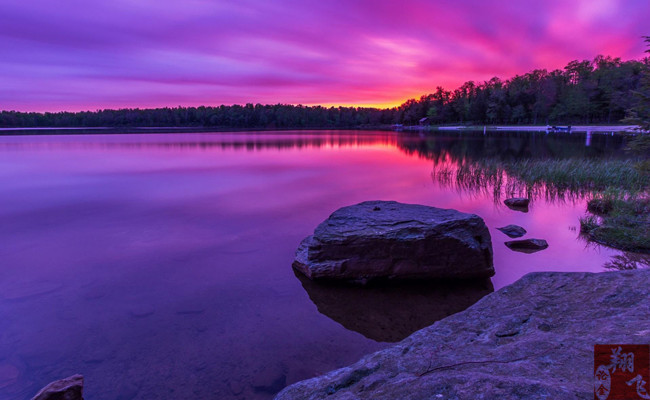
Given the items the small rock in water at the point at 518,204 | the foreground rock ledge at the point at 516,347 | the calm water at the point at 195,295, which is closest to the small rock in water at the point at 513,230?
the calm water at the point at 195,295

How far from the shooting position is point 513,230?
38.7ft

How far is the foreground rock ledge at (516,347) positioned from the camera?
2336mm

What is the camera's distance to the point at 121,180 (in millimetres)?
24609

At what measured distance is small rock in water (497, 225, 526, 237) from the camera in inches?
456

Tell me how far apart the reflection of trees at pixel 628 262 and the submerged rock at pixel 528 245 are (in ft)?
5.25

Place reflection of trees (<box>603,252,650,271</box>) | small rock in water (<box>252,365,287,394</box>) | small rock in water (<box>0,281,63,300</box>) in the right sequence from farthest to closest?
reflection of trees (<box>603,252,650,271</box>), small rock in water (<box>0,281,63,300</box>), small rock in water (<box>252,365,287,394</box>)

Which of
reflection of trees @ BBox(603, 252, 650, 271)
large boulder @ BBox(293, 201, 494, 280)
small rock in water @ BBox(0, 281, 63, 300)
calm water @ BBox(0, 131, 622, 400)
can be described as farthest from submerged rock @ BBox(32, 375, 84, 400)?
reflection of trees @ BBox(603, 252, 650, 271)

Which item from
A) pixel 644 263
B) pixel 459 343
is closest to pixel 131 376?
pixel 459 343

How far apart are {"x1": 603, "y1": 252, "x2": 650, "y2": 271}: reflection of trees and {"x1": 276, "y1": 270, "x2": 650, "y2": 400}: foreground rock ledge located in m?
5.45

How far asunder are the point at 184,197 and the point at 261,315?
1354 centimetres

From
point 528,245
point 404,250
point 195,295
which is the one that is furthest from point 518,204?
point 195,295

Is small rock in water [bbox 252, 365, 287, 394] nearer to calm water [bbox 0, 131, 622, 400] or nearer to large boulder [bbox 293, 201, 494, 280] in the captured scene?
calm water [bbox 0, 131, 622, 400]

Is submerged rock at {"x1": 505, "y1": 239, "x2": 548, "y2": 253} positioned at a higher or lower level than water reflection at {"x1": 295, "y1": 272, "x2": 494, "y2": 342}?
higher

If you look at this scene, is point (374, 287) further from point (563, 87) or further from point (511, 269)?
point (563, 87)
